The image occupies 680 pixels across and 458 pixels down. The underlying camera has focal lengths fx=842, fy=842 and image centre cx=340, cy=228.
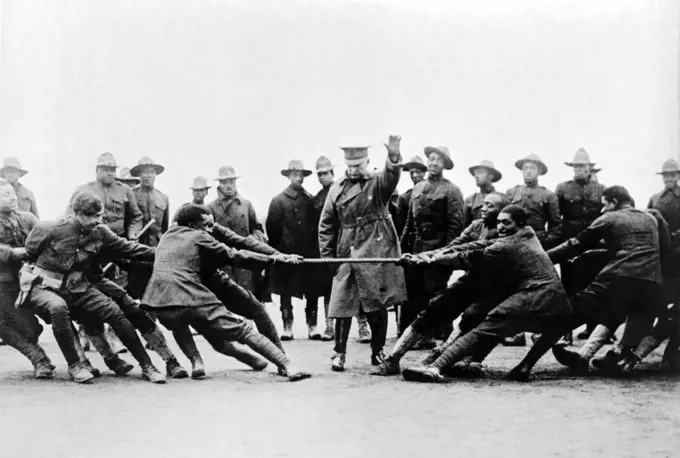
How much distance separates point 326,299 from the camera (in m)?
10.8

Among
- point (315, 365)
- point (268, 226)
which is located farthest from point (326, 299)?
point (315, 365)

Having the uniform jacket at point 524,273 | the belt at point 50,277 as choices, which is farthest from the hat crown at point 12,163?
the uniform jacket at point 524,273

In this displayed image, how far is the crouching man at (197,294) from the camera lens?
697 cm

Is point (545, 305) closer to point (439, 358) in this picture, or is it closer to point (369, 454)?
point (439, 358)

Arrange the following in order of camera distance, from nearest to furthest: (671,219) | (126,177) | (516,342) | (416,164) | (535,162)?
(671,219), (516,342), (535,162), (416,164), (126,177)

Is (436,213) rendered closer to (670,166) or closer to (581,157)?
(581,157)

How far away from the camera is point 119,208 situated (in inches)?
374

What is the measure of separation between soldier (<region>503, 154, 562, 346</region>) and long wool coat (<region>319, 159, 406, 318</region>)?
93.0 inches

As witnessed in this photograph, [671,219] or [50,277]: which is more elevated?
[671,219]

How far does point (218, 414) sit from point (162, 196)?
17.6 feet

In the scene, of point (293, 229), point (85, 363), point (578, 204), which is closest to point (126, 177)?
point (293, 229)

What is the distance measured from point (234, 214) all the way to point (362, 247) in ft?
10.4

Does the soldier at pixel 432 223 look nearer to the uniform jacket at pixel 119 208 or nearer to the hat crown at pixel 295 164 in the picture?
the hat crown at pixel 295 164

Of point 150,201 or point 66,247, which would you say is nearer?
point 66,247
